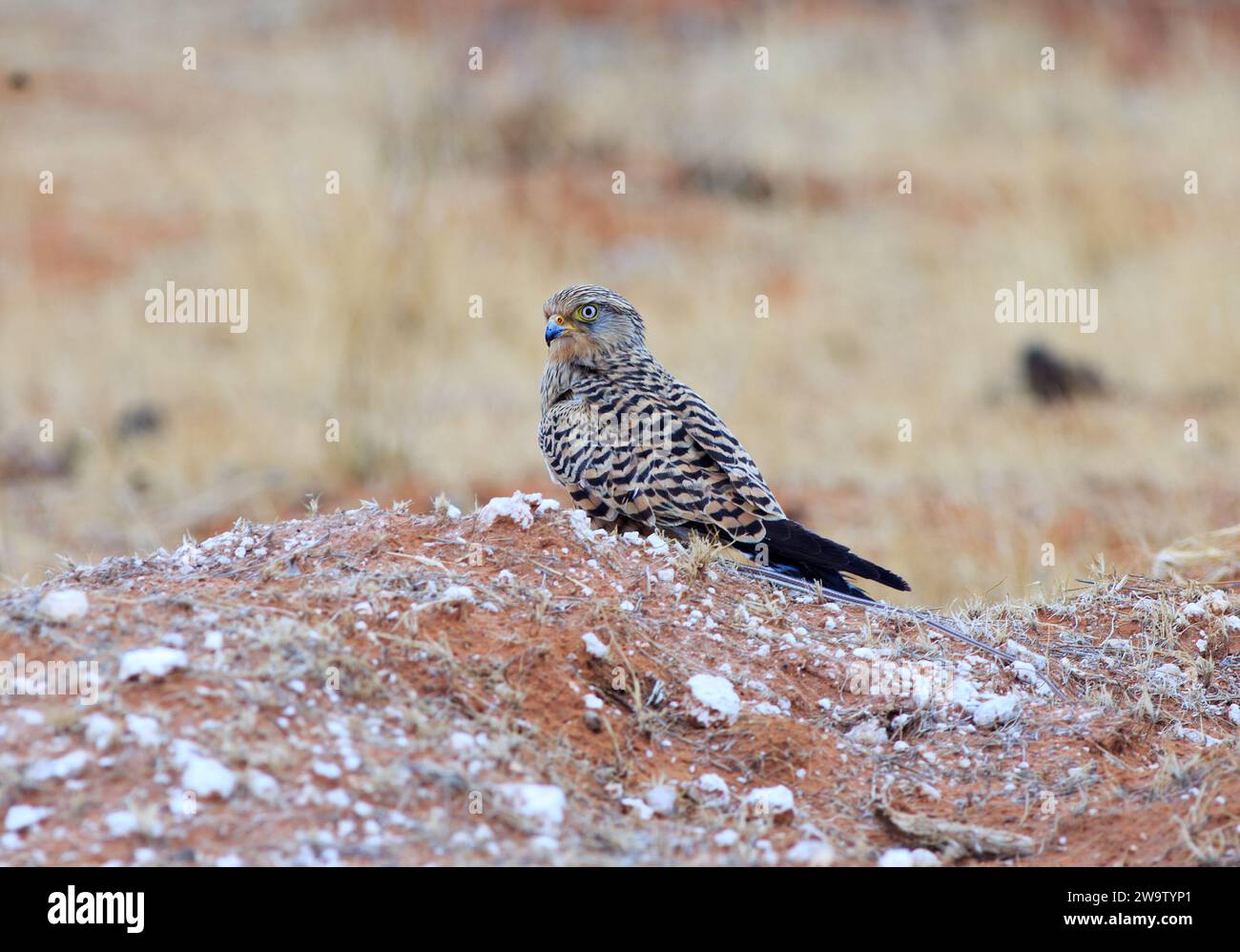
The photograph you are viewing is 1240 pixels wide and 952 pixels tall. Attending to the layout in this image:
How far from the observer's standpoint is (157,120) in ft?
61.4

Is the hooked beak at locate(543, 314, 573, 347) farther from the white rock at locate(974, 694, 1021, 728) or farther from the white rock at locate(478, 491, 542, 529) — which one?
the white rock at locate(974, 694, 1021, 728)

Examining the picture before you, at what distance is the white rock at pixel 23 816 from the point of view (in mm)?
2980

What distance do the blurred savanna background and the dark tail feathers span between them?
1.51 metres

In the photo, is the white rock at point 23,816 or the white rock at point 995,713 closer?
the white rock at point 23,816

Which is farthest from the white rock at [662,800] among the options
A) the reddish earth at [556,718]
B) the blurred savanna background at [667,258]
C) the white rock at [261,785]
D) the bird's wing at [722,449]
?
the blurred savanna background at [667,258]

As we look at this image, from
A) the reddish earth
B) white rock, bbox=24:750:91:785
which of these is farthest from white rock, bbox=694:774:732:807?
white rock, bbox=24:750:91:785

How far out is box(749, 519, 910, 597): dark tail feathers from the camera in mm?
4715

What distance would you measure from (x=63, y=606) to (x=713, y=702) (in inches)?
66.7

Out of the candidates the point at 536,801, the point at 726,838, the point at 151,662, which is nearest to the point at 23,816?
the point at 151,662

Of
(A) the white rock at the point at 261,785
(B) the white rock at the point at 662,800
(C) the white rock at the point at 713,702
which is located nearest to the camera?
(A) the white rock at the point at 261,785

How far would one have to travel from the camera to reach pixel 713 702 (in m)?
3.76

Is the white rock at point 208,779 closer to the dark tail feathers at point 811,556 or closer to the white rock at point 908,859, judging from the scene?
the white rock at point 908,859

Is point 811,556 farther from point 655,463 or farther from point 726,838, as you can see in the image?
point 726,838

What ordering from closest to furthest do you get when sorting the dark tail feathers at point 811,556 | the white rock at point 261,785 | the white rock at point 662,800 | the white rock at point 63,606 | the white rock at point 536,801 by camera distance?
1. the white rock at point 261,785
2. the white rock at point 536,801
3. the white rock at point 662,800
4. the white rock at point 63,606
5. the dark tail feathers at point 811,556
